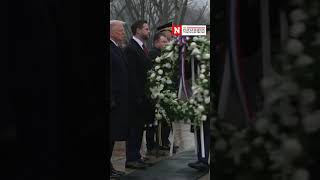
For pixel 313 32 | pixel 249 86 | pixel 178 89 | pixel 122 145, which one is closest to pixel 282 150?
pixel 249 86

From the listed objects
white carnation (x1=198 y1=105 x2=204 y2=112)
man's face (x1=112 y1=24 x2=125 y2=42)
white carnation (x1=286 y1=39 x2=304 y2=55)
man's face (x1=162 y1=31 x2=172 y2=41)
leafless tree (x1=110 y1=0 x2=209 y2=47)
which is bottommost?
white carnation (x1=198 y1=105 x2=204 y2=112)

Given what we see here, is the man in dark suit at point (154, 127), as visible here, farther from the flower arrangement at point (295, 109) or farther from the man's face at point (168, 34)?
the flower arrangement at point (295, 109)

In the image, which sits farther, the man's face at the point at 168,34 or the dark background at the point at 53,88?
Result: the man's face at the point at 168,34

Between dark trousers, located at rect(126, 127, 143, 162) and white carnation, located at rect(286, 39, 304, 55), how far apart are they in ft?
17.9

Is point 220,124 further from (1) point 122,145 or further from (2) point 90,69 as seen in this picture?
(1) point 122,145

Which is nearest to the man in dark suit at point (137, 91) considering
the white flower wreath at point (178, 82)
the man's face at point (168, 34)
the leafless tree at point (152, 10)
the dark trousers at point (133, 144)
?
the dark trousers at point (133, 144)

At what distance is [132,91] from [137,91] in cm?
9

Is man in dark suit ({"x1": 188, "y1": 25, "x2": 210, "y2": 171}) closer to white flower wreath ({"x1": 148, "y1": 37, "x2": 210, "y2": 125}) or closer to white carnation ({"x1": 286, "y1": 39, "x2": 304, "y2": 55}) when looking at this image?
white flower wreath ({"x1": 148, "y1": 37, "x2": 210, "y2": 125})

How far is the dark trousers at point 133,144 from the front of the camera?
8094 mm

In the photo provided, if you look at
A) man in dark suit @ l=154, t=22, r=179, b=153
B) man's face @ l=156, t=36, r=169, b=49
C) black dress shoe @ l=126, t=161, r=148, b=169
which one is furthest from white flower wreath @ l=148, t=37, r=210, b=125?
man in dark suit @ l=154, t=22, r=179, b=153

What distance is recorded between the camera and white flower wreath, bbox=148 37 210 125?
7.30 meters

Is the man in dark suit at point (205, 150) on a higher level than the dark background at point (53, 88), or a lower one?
lower

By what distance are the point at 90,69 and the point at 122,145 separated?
7.21 meters

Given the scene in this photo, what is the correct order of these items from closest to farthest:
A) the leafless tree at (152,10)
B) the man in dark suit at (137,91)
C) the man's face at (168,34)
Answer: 1. the man in dark suit at (137,91)
2. the man's face at (168,34)
3. the leafless tree at (152,10)
